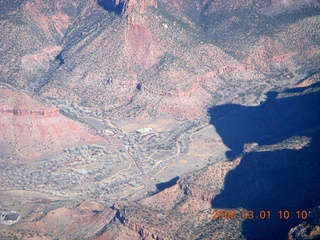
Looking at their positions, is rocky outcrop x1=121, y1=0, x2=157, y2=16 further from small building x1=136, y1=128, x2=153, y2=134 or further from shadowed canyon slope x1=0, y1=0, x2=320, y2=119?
small building x1=136, y1=128, x2=153, y2=134

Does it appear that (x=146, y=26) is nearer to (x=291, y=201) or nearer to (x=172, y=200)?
(x=172, y=200)

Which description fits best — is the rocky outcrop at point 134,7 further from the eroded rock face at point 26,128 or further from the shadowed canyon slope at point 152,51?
the eroded rock face at point 26,128

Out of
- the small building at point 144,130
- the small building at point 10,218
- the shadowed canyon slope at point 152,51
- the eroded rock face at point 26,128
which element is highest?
the shadowed canyon slope at point 152,51

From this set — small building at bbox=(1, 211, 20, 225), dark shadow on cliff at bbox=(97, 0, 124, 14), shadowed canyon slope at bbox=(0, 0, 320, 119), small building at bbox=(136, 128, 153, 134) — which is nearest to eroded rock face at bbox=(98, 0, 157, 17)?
dark shadow on cliff at bbox=(97, 0, 124, 14)

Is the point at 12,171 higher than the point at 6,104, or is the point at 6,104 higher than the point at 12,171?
the point at 6,104

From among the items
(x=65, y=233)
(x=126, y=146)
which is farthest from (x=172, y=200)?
(x=126, y=146)

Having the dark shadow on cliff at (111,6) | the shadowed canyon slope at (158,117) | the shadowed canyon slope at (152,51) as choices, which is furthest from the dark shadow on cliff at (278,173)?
the dark shadow on cliff at (111,6)
